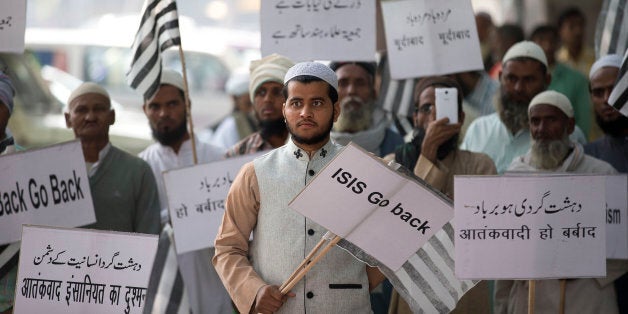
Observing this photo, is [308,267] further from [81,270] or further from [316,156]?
[81,270]

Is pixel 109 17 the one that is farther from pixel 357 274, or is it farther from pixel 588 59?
pixel 357 274

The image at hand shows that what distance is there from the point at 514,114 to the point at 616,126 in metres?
0.72

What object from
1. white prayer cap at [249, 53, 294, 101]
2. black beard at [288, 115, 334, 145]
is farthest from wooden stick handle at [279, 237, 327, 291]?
white prayer cap at [249, 53, 294, 101]

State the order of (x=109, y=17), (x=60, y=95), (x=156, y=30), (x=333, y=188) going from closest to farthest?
(x=333, y=188) < (x=156, y=30) < (x=60, y=95) < (x=109, y=17)

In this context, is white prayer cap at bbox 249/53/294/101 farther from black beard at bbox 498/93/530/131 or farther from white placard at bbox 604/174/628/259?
white placard at bbox 604/174/628/259

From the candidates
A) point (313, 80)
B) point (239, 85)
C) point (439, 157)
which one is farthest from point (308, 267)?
point (239, 85)

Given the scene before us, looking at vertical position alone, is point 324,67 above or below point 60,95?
above

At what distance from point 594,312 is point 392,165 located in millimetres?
2061

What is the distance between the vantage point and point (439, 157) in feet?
24.5

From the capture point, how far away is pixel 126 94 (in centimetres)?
1925

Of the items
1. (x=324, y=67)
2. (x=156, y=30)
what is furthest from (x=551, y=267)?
(x=156, y=30)

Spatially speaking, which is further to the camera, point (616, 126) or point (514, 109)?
point (514, 109)

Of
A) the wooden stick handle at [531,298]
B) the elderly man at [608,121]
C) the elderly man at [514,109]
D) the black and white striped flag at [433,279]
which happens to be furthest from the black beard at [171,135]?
the wooden stick handle at [531,298]

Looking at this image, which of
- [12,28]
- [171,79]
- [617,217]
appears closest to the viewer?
[617,217]
